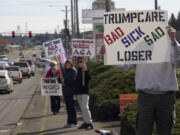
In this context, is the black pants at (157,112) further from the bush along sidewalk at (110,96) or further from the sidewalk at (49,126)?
the bush along sidewalk at (110,96)

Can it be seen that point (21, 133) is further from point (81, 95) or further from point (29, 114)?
point (29, 114)

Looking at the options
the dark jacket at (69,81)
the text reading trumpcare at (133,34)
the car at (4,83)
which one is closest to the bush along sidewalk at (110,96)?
the dark jacket at (69,81)

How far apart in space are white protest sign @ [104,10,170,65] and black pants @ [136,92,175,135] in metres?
0.44

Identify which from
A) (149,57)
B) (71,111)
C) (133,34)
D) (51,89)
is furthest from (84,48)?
(149,57)

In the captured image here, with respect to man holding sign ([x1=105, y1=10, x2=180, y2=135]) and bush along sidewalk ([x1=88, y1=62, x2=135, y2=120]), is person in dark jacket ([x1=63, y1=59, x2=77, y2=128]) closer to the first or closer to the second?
bush along sidewalk ([x1=88, y1=62, x2=135, y2=120])

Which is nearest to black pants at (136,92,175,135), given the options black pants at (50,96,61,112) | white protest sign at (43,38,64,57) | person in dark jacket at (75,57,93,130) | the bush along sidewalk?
person in dark jacket at (75,57,93,130)

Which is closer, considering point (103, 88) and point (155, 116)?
point (155, 116)

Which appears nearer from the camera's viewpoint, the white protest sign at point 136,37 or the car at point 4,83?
the white protest sign at point 136,37

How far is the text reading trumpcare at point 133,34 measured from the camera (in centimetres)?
530

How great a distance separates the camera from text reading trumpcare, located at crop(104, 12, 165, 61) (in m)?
5.30

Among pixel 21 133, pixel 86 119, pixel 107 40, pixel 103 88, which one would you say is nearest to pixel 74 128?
pixel 86 119

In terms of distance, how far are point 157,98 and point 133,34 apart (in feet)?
2.69

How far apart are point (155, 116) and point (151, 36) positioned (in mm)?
935

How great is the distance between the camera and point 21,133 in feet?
34.8
